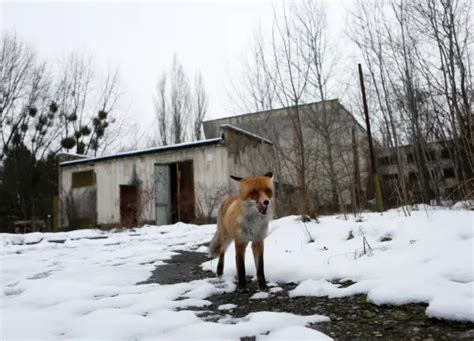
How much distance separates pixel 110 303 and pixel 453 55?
42.3 feet

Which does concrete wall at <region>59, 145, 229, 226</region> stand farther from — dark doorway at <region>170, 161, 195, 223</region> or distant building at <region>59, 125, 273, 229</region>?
dark doorway at <region>170, 161, 195, 223</region>

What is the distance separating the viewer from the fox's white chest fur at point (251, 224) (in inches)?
148

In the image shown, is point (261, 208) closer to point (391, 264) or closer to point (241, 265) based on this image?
point (241, 265)

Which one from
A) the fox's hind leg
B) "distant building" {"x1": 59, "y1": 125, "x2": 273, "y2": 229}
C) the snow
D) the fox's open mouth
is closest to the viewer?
the snow

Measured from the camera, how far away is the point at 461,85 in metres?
10.9

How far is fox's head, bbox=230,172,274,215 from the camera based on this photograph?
139 inches

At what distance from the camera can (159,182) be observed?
15555 mm

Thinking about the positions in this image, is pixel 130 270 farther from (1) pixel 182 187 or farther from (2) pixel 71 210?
(2) pixel 71 210

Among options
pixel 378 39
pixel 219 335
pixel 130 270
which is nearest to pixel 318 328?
pixel 219 335

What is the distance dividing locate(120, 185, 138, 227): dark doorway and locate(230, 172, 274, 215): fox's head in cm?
1336

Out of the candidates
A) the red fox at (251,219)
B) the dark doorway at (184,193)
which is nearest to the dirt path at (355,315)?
the red fox at (251,219)

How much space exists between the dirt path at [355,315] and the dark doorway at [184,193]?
39.9 feet

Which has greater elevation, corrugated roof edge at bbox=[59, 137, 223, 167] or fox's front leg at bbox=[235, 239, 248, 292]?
corrugated roof edge at bbox=[59, 137, 223, 167]

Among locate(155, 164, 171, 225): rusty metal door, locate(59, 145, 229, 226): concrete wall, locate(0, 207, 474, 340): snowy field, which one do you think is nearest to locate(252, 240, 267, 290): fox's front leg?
locate(0, 207, 474, 340): snowy field
